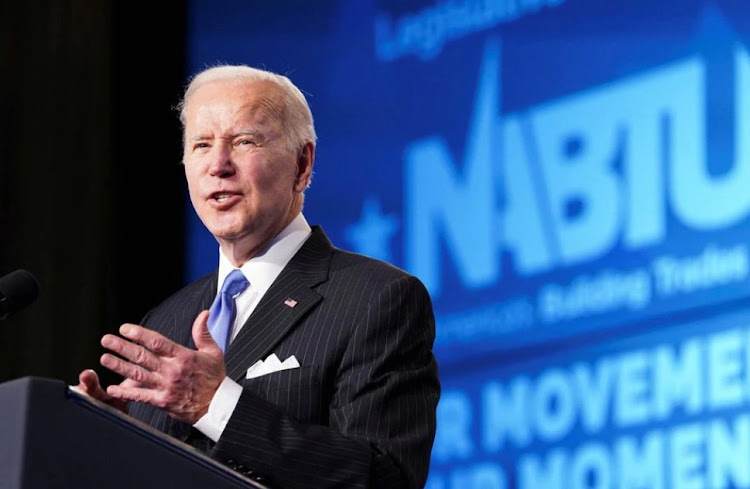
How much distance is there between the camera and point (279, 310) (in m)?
2.43

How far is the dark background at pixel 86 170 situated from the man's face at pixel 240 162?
267 centimetres

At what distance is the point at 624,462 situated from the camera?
12.1 feet

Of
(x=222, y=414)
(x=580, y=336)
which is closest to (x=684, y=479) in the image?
(x=580, y=336)

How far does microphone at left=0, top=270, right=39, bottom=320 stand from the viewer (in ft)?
6.37

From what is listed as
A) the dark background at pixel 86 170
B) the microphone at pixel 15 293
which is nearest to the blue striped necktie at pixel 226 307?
the microphone at pixel 15 293

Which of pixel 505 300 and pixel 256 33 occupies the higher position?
pixel 256 33

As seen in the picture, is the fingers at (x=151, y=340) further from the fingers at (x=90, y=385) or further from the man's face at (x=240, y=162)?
the man's face at (x=240, y=162)

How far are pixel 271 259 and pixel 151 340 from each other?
2.30ft

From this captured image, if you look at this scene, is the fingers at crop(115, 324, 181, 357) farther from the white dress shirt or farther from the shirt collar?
the shirt collar

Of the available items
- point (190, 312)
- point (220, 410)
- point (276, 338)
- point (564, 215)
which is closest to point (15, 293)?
point (220, 410)

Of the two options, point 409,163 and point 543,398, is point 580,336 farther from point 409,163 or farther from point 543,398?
point 409,163

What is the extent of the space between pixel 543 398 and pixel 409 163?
3.14 feet

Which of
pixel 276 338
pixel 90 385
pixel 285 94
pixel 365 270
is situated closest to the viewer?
pixel 90 385

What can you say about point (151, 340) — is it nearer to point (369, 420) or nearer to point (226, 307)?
point (369, 420)
